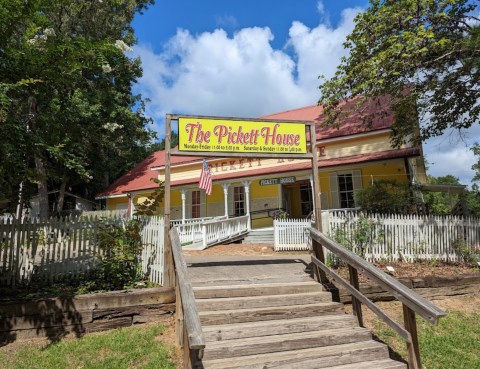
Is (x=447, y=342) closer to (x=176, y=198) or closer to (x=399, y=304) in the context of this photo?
(x=399, y=304)

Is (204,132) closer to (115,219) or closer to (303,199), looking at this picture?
(115,219)

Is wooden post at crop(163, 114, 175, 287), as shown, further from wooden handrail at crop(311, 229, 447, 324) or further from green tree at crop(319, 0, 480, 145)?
green tree at crop(319, 0, 480, 145)

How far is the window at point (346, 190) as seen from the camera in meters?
16.2

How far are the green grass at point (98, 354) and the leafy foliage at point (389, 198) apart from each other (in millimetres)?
8460

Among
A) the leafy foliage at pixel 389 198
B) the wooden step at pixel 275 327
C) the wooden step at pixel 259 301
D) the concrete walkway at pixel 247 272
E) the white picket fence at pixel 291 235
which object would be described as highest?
the leafy foliage at pixel 389 198

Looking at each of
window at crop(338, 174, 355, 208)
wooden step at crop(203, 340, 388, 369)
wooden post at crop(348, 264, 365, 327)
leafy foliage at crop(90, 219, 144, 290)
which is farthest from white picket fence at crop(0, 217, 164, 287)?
window at crop(338, 174, 355, 208)

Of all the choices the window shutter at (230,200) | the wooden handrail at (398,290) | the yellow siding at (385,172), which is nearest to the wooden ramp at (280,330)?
the wooden handrail at (398,290)

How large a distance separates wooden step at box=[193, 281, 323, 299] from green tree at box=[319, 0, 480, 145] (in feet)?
19.9

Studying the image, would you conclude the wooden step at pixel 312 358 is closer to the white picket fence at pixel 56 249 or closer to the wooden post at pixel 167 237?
the wooden post at pixel 167 237

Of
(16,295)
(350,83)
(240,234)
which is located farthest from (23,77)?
(240,234)

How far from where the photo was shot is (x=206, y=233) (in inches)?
561

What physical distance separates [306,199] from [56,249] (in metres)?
14.1

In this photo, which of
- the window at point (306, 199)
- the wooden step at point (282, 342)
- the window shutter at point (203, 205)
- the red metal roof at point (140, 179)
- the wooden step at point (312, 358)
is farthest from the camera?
the red metal roof at point (140, 179)

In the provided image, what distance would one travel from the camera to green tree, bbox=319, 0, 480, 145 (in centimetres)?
924
